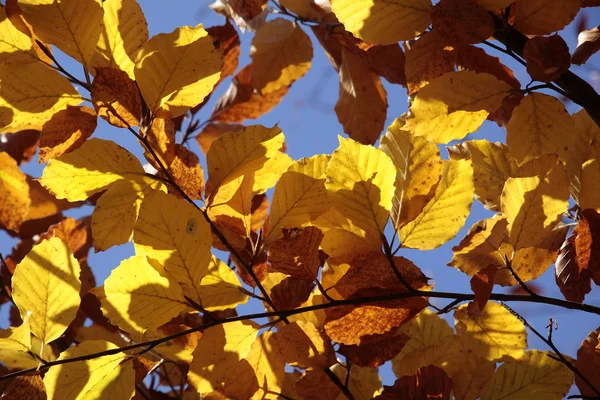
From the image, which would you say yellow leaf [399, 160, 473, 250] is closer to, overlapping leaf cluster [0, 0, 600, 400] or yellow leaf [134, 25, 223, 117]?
overlapping leaf cluster [0, 0, 600, 400]

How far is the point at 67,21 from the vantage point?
51 centimetres

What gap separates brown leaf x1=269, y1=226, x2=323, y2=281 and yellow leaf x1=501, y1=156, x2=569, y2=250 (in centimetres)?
17

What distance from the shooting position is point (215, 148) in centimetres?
51

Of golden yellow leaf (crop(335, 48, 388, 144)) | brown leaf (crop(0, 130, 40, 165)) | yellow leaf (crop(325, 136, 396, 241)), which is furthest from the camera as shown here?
brown leaf (crop(0, 130, 40, 165))

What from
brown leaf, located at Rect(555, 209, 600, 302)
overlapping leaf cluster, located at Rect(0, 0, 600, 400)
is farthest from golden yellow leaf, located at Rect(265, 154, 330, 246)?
brown leaf, located at Rect(555, 209, 600, 302)

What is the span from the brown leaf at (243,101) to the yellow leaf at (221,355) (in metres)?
0.45

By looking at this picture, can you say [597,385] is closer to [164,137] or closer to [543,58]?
[543,58]

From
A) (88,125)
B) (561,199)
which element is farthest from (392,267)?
(88,125)

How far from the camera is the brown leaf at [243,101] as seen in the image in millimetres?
922

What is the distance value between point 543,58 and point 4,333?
1.69ft

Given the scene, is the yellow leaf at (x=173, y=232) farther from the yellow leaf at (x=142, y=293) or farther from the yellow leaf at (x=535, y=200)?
the yellow leaf at (x=535, y=200)

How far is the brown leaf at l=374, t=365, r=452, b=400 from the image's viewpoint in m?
0.51

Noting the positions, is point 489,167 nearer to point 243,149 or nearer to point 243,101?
point 243,149

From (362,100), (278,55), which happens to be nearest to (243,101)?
(278,55)
